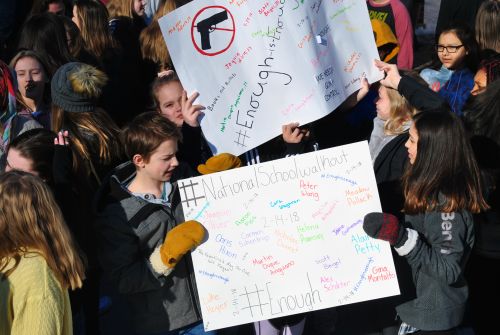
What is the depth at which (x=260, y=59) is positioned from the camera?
15.0ft

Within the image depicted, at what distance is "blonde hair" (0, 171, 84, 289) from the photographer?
137 inches

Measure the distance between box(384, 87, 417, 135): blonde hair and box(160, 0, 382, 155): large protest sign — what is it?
1.02ft

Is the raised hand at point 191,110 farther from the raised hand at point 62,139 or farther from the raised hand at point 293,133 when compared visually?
the raised hand at point 62,139

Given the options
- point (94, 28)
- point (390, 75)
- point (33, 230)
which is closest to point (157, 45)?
point (94, 28)

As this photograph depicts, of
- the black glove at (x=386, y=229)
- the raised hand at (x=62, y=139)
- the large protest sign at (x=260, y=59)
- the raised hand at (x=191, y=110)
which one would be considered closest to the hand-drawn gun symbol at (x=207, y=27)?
the large protest sign at (x=260, y=59)

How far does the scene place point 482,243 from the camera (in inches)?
190

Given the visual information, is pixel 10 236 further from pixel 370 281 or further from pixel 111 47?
pixel 111 47

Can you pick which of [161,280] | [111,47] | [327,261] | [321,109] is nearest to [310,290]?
[327,261]

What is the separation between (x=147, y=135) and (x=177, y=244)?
2.18ft

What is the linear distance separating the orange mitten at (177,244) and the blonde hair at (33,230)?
0.50 meters

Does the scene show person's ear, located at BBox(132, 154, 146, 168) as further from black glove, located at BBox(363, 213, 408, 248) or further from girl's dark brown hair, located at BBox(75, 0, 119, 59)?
girl's dark brown hair, located at BBox(75, 0, 119, 59)

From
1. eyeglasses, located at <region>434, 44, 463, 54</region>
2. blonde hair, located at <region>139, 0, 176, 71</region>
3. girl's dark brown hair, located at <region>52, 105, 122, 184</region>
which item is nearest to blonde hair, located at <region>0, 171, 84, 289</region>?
girl's dark brown hair, located at <region>52, 105, 122, 184</region>

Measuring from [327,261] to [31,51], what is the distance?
2698mm

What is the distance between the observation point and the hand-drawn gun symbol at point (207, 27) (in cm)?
441
